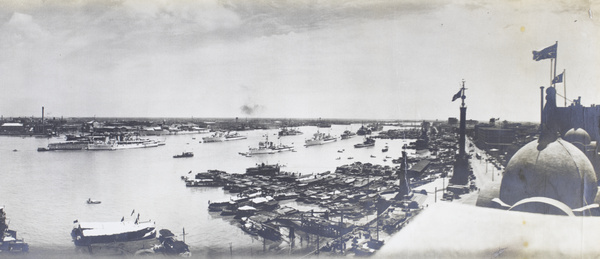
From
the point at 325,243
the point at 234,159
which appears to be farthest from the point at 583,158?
the point at 234,159

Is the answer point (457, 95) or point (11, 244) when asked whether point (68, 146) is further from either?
point (457, 95)

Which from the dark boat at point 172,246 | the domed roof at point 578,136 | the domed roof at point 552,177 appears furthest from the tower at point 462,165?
the dark boat at point 172,246

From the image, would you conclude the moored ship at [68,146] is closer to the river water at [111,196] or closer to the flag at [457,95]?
the river water at [111,196]

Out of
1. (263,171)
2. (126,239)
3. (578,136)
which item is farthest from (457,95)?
(126,239)

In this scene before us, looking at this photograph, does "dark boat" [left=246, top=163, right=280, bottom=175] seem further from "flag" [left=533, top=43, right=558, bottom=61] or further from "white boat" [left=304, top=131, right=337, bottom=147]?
"white boat" [left=304, top=131, right=337, bottom=147]

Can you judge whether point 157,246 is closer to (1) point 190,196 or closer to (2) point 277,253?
(2) point 277,253
